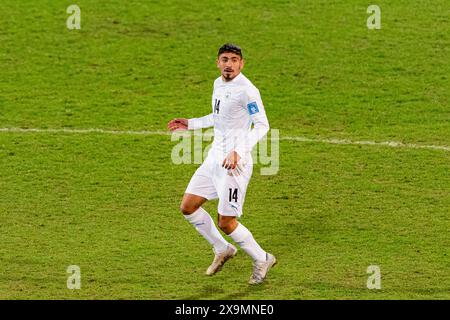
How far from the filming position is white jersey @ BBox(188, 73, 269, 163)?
13.0m

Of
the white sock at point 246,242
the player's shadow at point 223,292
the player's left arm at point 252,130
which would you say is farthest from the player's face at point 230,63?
the player's shadow at point 223,292

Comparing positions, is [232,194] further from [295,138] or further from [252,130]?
[295,138]

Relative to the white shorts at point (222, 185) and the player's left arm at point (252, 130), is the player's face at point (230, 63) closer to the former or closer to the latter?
the player's left arm at point (252, 130)

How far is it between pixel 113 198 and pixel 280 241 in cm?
292

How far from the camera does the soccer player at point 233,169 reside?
13070 millimetres

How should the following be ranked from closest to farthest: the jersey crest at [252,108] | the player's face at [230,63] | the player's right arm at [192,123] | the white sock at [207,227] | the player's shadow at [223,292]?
the player's shadow at [223,292] → the jersey crest at [252,108] → the player's face at [230,63] → the white sock at [207,227] → the player's right arm at [192,123]

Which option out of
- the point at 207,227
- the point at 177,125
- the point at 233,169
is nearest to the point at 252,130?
the point at 233,169

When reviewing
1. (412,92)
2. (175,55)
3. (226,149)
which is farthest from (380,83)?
(226,149)

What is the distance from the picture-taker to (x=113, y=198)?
16.6 metres

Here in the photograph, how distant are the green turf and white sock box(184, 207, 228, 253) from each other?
0.36m

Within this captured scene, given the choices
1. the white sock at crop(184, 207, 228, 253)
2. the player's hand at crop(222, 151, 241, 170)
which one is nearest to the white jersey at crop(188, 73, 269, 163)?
the player's hand at crop(222, 151, 241, 170)

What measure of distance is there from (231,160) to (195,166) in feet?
18.2

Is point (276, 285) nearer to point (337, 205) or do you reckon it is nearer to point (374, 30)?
point (337, 205)

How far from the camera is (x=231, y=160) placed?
1254 centimetres
